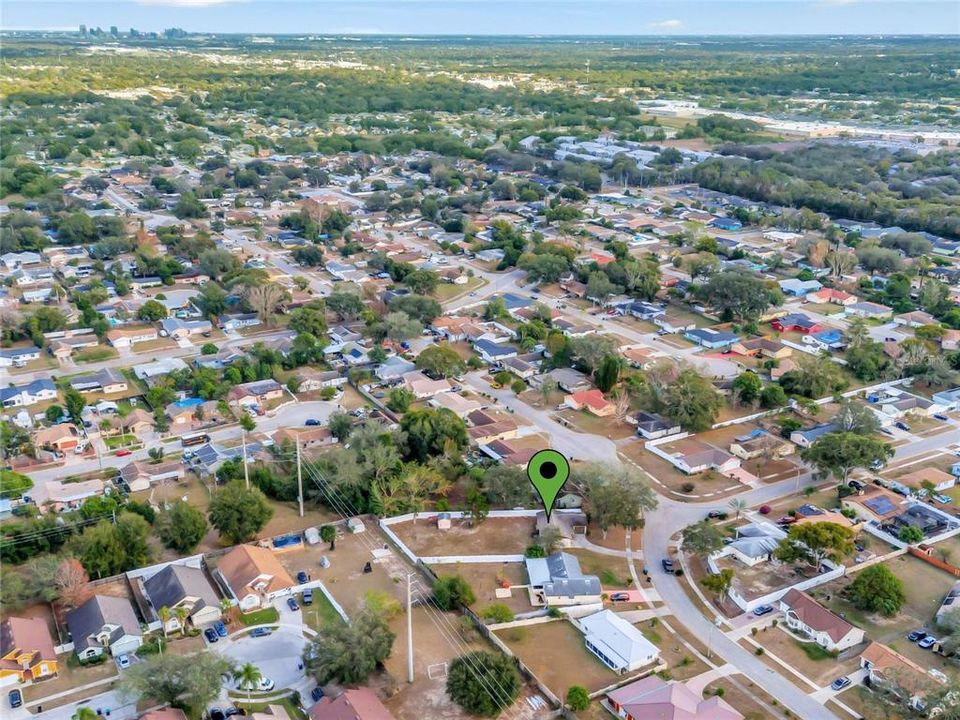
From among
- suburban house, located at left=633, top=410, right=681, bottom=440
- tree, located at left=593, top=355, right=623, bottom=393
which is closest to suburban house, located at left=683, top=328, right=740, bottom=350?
tree, located at left=593, top=355, right=623, bottom=393

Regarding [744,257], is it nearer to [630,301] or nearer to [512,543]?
[630,301]

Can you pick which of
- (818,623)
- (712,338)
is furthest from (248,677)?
(712,338)

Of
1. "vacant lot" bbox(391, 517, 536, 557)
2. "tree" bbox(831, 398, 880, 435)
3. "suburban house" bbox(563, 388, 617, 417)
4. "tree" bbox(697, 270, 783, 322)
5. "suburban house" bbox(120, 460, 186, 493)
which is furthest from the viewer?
"tree" bbox(697, 270, 783, 322)

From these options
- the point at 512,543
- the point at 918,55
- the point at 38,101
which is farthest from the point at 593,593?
the point at 918,55

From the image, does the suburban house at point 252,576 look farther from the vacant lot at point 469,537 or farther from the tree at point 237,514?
the vacant lot at point 469,537

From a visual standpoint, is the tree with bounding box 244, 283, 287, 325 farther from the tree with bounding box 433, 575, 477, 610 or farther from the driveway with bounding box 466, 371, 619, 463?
the tree with bounding box 433, 575, 477, 610

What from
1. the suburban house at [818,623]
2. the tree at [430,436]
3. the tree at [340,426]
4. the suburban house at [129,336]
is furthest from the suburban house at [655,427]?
the suburban house at [129,336]

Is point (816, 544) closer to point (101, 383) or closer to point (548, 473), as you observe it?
point (548, 473)
